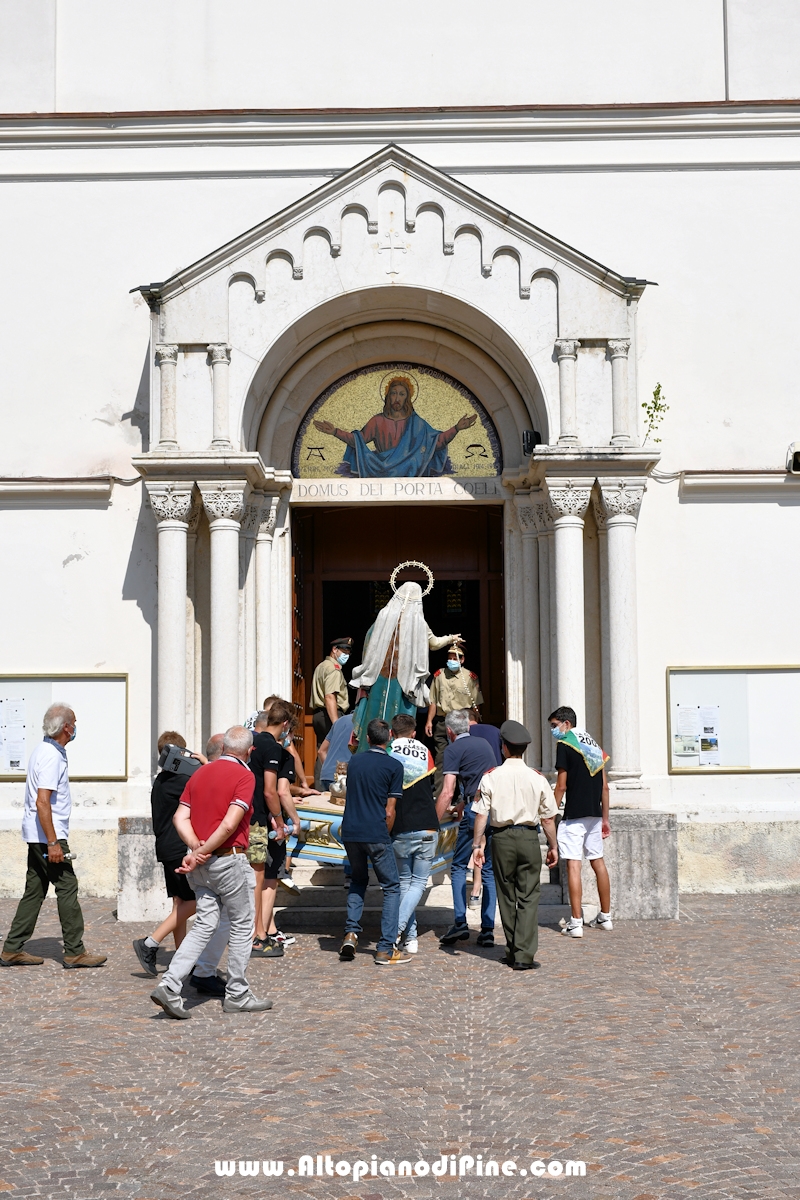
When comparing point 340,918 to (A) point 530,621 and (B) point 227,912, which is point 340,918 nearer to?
(B) point 227,912

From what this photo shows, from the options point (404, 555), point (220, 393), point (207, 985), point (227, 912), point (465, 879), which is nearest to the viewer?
point (227, 912)

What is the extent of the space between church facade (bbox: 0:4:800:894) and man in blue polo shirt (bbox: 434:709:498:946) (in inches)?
76.1

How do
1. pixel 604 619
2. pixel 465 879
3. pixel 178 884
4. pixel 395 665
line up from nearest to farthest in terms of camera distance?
pixel 178 884 → pixel 465 879 → pixel 395 665 → pixel 604 619

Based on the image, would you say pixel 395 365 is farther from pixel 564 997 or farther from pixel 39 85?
pixel 564 997

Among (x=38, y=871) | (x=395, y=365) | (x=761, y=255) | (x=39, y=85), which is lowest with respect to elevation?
(x=38, y=871)

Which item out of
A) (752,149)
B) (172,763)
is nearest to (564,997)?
(172,763)

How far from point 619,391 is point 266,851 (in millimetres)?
5554

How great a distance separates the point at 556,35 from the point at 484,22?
79 centimetres

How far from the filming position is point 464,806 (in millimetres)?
10242

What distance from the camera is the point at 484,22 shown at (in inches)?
549

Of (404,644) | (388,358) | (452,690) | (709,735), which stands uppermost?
(388,358)

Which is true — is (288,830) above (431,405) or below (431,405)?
below

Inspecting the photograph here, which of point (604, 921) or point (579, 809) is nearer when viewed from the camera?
point (579, 809)

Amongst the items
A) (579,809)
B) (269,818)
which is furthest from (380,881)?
(579,809)
